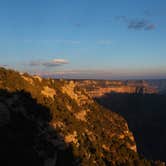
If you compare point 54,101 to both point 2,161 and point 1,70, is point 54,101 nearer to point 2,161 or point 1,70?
point 1,70

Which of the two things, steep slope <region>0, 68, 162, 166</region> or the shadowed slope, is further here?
steep slope <region>0, 68, 162, 166</region>

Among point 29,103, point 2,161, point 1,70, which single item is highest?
point 1,70

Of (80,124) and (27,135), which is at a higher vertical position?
(27,135)

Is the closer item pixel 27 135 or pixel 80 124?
pixel 27 135

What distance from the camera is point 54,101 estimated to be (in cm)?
9556

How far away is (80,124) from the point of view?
93.6 metres

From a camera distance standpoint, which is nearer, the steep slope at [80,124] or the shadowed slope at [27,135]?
the shadowed slope at [27,135]

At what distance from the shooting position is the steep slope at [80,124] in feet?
257

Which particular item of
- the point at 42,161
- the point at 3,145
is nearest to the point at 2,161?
the point at 3,145

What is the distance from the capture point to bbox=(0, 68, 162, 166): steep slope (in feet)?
257

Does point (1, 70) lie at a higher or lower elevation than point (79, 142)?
higher

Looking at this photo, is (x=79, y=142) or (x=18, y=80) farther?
(x=18, y=80)

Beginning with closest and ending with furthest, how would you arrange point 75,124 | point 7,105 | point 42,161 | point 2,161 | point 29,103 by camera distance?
point 2,161 → point 42,161 → point 7,105 → point 29,103 → point 75,124

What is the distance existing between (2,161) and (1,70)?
5445 cm
